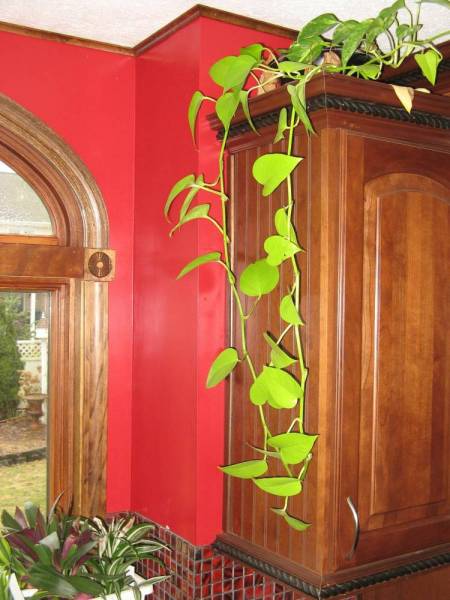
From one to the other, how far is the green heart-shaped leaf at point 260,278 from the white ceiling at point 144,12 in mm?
777

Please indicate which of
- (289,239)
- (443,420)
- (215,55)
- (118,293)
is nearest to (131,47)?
(215,55)

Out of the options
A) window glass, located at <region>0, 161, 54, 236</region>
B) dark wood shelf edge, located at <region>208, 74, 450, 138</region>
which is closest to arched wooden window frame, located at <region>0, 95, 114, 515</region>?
window glass, located at <region>0, 161, 54, 236</region>

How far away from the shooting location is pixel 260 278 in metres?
1.75

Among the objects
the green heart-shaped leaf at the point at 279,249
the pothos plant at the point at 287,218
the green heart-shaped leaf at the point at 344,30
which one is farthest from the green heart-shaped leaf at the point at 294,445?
the green heart-shaped leaf at the point at 344,30

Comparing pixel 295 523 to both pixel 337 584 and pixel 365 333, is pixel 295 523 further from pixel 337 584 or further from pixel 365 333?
pixel 365 333

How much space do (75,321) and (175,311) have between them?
1.22ft

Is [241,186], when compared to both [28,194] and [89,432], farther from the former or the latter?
[89,432]

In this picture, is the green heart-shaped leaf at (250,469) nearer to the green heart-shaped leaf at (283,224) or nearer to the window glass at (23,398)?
the green heart-shaped leaf at (283,224)

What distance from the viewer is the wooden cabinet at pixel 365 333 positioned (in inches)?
67.8

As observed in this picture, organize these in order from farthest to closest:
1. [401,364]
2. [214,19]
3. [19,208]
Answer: [19,208] → [214,19] → [401,364]

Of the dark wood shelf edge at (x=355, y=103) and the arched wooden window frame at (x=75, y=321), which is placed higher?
the dark wood shelf edge at (x=355, y=103)

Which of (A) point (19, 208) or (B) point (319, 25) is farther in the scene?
(A) point (19, 208)

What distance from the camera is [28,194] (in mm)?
2324

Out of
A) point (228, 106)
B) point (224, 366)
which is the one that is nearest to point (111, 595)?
point (224, 366)
